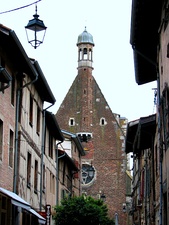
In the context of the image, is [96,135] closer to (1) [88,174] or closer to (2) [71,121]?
(2) [71,121]

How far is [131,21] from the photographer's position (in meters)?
15.7

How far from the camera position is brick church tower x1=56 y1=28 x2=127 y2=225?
67.8 m

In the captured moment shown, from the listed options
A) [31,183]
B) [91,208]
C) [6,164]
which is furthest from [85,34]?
[6,164]

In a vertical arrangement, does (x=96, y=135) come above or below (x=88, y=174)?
above

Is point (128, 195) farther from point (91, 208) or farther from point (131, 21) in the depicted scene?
point (131, 21)

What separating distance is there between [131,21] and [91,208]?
1678 centimetres

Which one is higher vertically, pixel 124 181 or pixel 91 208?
pixel 124 181

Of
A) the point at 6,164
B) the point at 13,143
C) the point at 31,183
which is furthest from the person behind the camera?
the point at 31,183

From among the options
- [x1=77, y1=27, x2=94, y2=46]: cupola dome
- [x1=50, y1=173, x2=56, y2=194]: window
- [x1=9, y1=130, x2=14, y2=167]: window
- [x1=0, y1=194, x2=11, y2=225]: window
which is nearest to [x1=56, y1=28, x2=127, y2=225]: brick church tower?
[x1=77, y1=27, x2=94, y2=46]: cupola dome

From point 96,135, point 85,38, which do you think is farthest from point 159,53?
point 85,38

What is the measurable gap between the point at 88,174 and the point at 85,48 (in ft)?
56.1

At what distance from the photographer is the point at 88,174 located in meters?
68.6

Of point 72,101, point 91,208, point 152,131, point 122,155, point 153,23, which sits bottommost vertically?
point 91,208

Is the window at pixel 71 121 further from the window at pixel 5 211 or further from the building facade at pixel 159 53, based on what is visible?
the window at pixel 5 211
